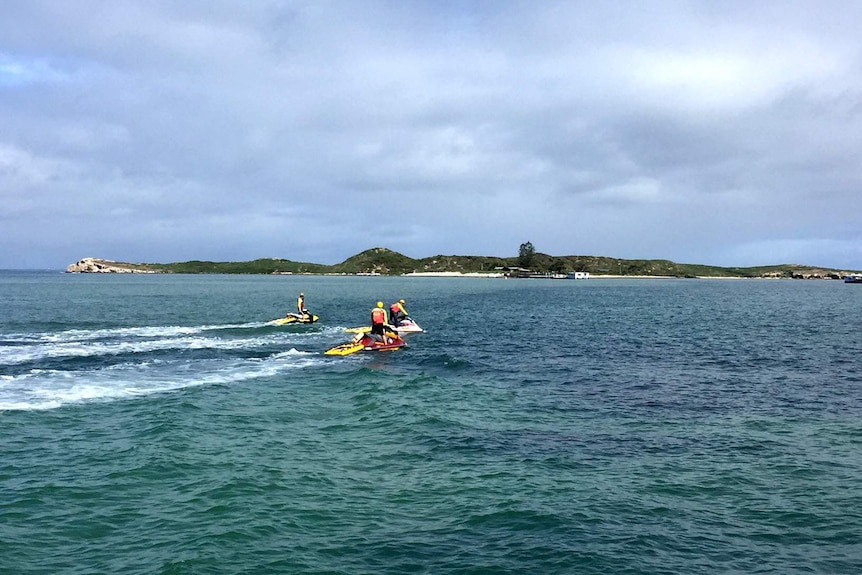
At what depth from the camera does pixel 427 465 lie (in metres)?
19.1

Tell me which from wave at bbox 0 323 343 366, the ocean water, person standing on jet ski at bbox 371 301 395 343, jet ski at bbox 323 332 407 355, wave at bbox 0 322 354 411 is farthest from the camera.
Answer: person standing on jet ski at bbox 371 301 395 343

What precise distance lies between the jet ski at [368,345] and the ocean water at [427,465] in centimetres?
190

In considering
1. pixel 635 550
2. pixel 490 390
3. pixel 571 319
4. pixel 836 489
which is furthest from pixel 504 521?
pixel 571 319

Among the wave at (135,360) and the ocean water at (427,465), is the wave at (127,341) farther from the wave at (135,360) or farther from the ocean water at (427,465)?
the ocean water at (427,465)

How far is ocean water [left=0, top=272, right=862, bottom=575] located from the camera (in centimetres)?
1339

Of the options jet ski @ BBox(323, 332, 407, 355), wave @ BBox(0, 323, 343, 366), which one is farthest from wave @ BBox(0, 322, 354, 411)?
jet ski @ BBox(323, 332, 407, 355)

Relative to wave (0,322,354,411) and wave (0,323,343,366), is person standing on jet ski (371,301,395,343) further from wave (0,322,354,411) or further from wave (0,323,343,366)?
wave (0,323,343,366)

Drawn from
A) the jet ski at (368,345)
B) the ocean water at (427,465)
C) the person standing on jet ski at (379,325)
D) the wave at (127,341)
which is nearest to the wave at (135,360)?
the wave at (127,341)

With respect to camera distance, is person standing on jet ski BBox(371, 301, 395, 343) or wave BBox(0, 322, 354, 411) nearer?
wave BBox(0, 322, 354, 411)

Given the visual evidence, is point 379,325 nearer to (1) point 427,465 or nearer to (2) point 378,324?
(2) point 378,324

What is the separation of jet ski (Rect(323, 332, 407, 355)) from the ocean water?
1.90 meters

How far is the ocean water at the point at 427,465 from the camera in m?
13.4

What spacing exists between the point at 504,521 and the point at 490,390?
1579 centimetres

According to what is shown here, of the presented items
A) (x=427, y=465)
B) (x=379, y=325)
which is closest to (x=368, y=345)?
(x=379, y=325)
